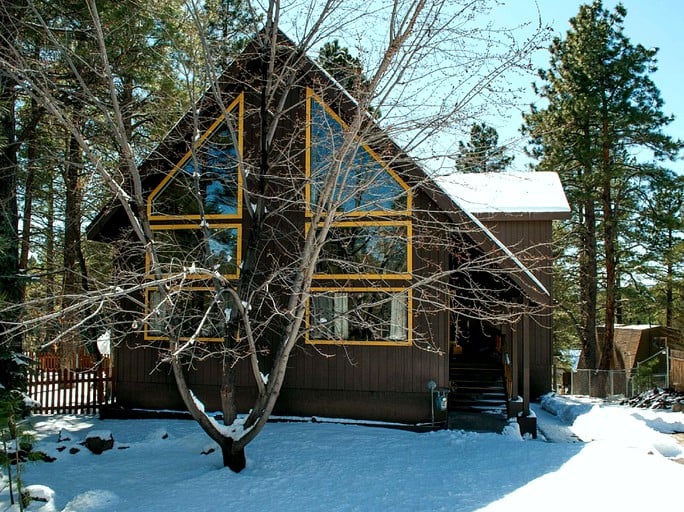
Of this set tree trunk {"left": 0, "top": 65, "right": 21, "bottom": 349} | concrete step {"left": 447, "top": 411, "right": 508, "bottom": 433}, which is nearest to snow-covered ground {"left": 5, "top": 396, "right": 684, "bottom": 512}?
concrete step {"left": 447, "top": 411, "right": 508, "bottom": 433}

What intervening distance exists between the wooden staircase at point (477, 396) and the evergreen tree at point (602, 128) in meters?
9.15

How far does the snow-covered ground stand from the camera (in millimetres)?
6055

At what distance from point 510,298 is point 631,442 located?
15.3 feet

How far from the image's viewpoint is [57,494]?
6.57 meters

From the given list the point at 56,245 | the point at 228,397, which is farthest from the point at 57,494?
the point at 56,245

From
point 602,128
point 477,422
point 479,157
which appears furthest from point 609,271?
point 479,157

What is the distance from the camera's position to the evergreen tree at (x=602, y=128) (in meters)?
18.9

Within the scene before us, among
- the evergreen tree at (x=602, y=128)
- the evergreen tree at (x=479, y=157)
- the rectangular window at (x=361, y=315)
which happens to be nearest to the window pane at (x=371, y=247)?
the rectangular window at (x=361, y=315)

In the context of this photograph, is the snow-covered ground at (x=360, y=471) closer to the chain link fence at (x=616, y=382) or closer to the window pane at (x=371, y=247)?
the window pane at (x=371, y=247)

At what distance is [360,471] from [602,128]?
16431mm

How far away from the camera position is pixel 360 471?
23.5ft

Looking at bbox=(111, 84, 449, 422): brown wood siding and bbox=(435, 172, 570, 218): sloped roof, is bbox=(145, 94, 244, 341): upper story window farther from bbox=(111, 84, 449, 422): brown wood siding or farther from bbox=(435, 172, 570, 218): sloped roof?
bbox=(435, 172, 570, 218): sloped roof

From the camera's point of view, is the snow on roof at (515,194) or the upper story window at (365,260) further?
the snow on roof at (515,194)

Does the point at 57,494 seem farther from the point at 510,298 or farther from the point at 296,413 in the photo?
the point at 510,298
